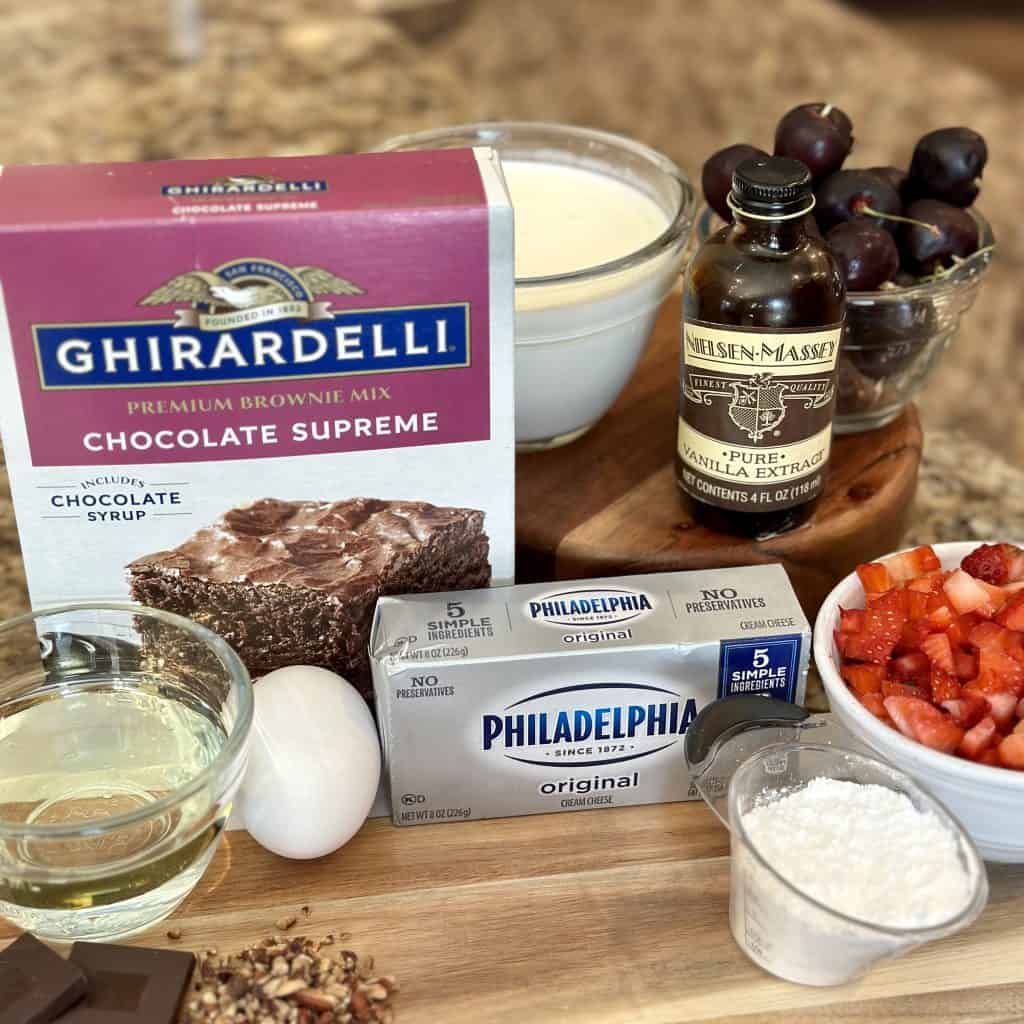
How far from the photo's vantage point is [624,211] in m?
1.35

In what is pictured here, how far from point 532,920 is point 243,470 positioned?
42 centimetres

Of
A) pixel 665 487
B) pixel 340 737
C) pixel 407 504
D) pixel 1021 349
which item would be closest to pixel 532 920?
pixel 340 737

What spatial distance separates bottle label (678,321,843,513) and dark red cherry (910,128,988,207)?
0.26m

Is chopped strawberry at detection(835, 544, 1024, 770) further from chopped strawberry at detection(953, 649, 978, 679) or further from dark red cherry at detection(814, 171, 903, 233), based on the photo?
dark red cherry at detection(814, 171, 903, 233)

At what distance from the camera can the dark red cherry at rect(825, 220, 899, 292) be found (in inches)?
47.6

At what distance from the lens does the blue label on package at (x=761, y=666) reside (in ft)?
3.60

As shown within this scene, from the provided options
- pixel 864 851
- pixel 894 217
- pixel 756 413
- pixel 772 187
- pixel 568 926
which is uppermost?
pixel 772 187

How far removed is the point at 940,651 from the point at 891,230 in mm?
432

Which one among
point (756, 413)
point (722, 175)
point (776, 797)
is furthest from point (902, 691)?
point (722, 175)

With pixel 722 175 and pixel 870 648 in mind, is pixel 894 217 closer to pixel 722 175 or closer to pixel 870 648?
pixel 722 175

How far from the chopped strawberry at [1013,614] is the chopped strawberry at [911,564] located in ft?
0.30

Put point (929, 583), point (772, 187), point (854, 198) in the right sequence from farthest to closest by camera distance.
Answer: point (854, 198)
point (929, 583)
point (772, 187)

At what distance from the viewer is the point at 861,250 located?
47.7 inches

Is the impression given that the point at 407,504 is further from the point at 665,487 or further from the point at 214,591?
the point at 665,487
